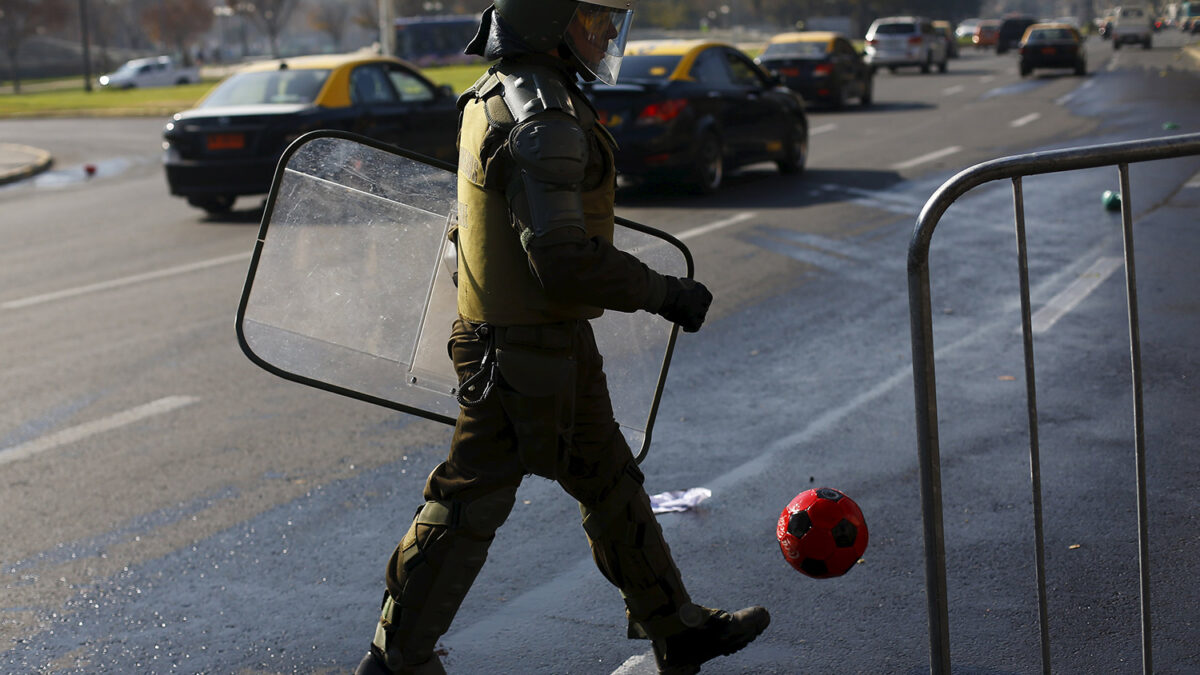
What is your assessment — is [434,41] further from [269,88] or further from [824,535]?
[824,535]

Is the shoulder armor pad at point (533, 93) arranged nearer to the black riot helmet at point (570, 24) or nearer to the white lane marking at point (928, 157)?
the black riot helmet at point (570, 24)

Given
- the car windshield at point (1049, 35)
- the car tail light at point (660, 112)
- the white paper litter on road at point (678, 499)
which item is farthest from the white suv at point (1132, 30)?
the white paper litter on road at point (678, 499)

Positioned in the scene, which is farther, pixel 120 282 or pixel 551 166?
pixel 120 282

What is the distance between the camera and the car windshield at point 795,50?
26516mm

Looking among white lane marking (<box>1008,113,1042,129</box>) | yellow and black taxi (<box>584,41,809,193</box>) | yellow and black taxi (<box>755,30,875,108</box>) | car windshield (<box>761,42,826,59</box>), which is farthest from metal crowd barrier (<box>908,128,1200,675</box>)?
car windshield (<box>761,42,826,59</box>)

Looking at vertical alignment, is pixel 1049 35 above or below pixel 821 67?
above

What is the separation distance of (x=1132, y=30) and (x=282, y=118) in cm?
5723

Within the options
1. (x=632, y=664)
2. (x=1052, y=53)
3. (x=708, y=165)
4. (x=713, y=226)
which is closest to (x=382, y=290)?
(x=632, y=664)

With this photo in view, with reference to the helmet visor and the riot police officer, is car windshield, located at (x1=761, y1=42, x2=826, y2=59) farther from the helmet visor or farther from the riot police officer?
the riot police officer

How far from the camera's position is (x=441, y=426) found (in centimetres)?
603

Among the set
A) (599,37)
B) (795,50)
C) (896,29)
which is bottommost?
(795,50)

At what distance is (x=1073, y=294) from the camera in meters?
8.24

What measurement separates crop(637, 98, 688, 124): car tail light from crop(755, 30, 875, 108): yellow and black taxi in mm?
13168

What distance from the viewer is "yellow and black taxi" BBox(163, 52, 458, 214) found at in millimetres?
12891
